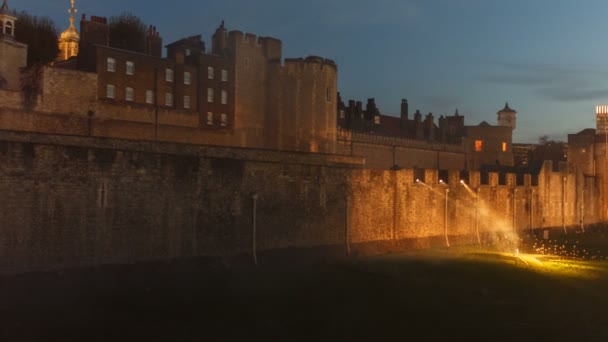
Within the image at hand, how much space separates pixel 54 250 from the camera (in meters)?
19.8

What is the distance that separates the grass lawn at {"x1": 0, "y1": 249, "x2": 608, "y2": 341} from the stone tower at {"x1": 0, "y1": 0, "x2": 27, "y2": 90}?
17.5 m

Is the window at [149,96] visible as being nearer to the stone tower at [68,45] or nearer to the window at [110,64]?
the window at [110,64]

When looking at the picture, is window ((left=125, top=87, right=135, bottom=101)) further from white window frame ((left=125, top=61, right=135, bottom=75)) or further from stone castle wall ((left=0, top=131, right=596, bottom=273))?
stone castle wall ((left=0, top=131, right=596, bottom=273))

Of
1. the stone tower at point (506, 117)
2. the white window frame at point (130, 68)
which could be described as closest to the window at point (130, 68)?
the white window frame at point (130, 68)

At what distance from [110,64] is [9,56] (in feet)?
19.2

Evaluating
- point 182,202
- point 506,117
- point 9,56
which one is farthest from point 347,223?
point 506,117

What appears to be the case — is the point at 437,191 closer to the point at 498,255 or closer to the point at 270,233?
the point at 498,255

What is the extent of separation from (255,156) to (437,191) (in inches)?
556

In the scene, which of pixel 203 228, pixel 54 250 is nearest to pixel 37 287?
pixel 54 250

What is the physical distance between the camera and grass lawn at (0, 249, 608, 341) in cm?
1678

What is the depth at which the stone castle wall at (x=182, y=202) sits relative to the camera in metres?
19.5

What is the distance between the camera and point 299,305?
2002cm

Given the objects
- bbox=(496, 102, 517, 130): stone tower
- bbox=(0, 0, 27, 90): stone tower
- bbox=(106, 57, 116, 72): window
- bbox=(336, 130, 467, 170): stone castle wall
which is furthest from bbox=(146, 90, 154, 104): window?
bbox=(496, 102, 517, 130): stone tower

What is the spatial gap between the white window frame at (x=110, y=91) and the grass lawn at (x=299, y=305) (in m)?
18.3
